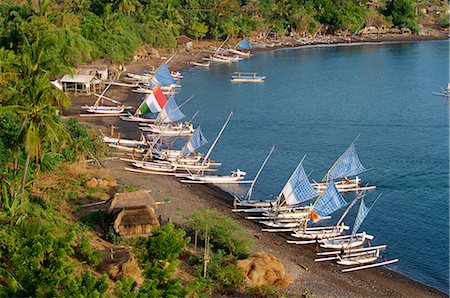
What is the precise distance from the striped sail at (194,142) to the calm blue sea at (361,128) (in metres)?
2.42

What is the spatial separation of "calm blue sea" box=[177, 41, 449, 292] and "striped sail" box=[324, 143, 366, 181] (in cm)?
148

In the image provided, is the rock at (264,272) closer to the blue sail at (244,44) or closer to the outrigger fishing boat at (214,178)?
the outrigger fishing boat at (214,178)

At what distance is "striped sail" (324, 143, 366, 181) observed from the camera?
112 ft

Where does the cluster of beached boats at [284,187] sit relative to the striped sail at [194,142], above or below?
below

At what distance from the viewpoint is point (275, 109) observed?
185 feet

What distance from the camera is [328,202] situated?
95.7 feet

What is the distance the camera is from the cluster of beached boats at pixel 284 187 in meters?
27.7

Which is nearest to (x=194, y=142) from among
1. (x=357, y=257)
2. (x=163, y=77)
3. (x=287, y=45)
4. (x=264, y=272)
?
(x=357, y=257)

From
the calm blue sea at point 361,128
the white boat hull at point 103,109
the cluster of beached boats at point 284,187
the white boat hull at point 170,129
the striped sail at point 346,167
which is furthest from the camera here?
the white boat hull at point 103,109

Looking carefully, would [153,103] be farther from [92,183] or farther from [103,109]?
[92,183]

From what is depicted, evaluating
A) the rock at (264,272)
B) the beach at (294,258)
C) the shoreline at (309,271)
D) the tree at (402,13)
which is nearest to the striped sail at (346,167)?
the beach at (294,258)

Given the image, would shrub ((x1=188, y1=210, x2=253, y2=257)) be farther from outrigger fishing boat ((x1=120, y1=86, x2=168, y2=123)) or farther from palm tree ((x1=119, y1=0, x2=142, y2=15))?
palm tree ((x1=119, y1=0, x2=142, y2=15))

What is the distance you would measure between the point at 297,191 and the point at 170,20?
5855 centimetres

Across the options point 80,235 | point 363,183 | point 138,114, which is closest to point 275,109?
point 138,114
